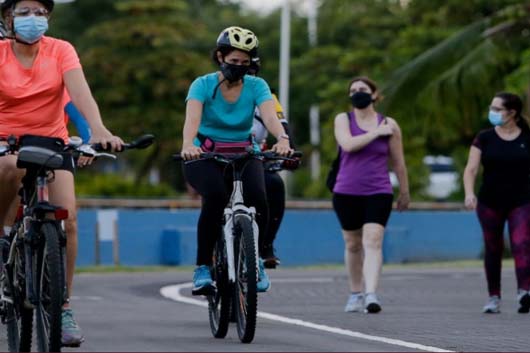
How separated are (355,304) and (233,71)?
3.36 m

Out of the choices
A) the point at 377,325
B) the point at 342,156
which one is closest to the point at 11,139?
the point at 377,325

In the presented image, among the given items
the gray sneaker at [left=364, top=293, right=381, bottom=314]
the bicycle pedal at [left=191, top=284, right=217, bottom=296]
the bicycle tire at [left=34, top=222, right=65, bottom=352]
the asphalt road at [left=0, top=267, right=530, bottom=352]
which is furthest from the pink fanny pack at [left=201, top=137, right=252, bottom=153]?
the gray sneaker at [left=364, top=293, right=381, bottom=314]

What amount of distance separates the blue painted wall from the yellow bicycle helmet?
1538 centimetres

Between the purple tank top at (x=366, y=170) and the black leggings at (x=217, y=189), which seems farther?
the purple tank top at (x=366, y=170)

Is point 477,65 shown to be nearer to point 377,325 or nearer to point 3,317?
point 377,325

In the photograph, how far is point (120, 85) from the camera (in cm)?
5062

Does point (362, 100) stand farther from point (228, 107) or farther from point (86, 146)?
point (86, 146)

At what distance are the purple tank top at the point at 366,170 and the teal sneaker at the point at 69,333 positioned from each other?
5.01 meters

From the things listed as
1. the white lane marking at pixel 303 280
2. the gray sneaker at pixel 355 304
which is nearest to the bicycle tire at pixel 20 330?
the gray sneaker at pixel 355 304

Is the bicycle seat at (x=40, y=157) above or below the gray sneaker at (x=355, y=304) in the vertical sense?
above

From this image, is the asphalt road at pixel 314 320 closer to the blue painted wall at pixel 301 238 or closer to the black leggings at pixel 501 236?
the black leggings at pixel 501 236

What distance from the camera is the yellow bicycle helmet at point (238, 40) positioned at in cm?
1037

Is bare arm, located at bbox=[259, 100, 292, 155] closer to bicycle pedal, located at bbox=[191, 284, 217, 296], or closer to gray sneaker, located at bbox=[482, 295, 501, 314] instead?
bicycle pedal, located at bbox=[191, 284, 217, 296]

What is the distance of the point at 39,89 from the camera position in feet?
28.6
